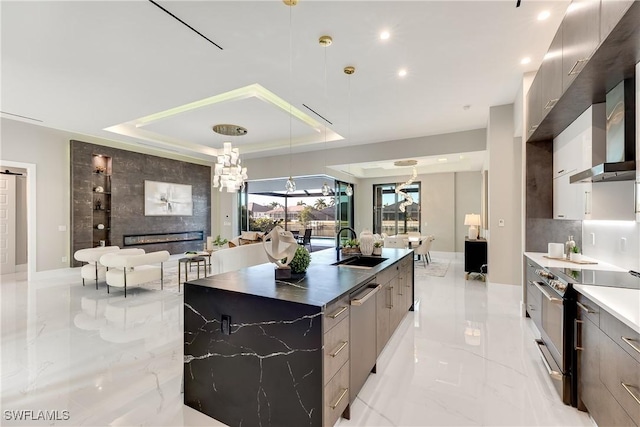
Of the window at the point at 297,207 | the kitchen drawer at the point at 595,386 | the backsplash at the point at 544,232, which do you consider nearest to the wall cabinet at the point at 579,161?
the backsplash at the point at 544,232

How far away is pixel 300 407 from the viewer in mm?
1549

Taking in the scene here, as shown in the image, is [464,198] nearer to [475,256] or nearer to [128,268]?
[475,256]

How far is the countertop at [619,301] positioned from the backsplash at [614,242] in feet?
2.83

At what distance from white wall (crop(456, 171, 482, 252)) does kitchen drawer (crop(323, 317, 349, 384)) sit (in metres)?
8.37

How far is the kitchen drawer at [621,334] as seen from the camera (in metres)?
1.28

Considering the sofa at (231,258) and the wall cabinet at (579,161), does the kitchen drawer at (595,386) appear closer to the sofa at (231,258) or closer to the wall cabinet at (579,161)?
the wall cabinet at (579,161)

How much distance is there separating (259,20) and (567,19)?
2.71 meters

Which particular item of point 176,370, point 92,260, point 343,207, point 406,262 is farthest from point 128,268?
point 343,207

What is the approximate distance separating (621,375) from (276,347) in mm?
1786

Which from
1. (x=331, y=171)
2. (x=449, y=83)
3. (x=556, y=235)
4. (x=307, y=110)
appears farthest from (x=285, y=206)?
(x=556, y=235)

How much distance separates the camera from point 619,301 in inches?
62.4

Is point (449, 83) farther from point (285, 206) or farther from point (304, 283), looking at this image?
point (285, 206)

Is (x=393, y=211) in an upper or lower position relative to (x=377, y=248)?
upper

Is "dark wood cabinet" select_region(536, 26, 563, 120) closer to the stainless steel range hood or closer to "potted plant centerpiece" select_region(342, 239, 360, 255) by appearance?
the stainless steel range hood
